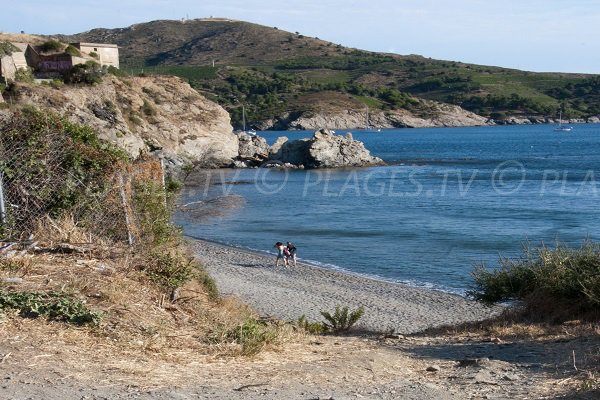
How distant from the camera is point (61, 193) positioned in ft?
36.0

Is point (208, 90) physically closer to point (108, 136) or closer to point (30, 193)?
point (108, 136)

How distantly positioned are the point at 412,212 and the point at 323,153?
3648cm

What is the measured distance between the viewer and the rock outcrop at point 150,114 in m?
56.4

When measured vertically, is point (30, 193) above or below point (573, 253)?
above

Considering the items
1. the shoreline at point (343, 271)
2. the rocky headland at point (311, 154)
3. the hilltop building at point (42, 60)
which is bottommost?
the shoreline at point (343, 271)

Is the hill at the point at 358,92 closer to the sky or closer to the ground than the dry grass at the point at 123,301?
closer to the sky

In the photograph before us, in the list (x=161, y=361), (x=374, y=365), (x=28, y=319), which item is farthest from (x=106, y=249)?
(x=374, y=365)

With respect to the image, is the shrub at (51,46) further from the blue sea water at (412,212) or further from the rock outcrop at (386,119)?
the rock outcrop at (386,119)

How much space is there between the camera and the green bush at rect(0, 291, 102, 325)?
7953 mm

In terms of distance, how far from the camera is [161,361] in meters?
7.32

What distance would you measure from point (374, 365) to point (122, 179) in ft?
16.4

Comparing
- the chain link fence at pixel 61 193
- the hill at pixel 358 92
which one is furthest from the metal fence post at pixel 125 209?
the hill at pixel 358 92

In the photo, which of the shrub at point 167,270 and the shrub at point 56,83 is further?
the shrub at point 56,83

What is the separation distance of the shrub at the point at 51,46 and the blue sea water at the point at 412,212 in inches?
731
